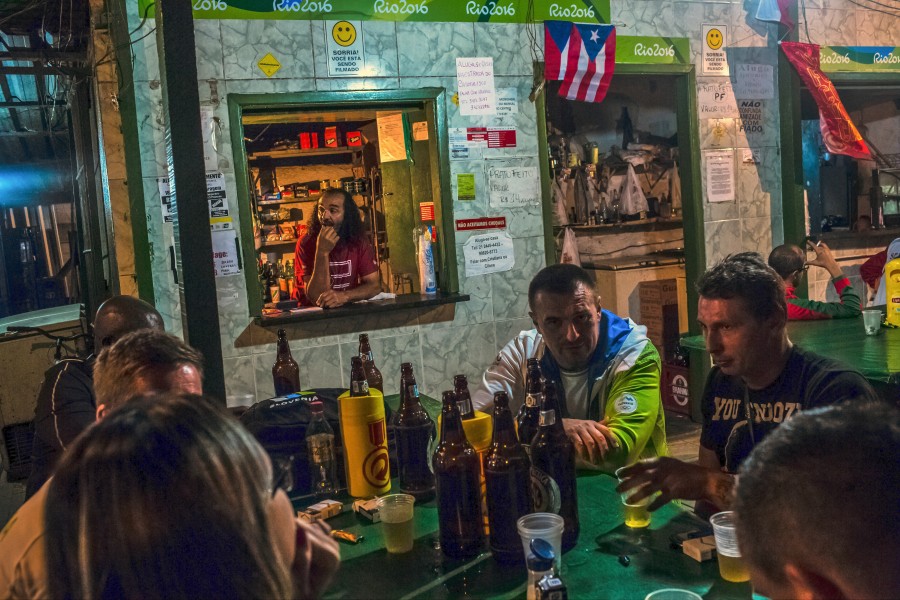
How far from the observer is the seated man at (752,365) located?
8.17ft

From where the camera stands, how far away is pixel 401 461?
2.52 meters

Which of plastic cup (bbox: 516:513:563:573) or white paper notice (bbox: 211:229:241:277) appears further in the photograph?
white paper notice (bbox: 211:229:241:277)

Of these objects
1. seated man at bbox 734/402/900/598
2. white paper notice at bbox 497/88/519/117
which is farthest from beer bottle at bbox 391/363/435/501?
white paper notice at bbox 497/88/519/117

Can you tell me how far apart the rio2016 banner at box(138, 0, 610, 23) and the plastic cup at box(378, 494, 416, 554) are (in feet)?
12.6

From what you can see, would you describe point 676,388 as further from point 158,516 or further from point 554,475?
point 158,516

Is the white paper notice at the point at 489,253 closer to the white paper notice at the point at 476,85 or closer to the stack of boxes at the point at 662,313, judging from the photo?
the white paper notice at the point at 476,85

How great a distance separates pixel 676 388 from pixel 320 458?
188 inches

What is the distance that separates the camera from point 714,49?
6.27 meters

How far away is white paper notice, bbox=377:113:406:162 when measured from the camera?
589 centimetres

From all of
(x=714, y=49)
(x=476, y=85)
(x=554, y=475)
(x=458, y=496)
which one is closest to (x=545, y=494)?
(x=554, y=475)

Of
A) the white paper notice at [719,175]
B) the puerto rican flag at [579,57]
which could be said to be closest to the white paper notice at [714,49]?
the white paper notice at [719,175]

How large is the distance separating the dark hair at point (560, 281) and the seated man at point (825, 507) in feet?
6.31

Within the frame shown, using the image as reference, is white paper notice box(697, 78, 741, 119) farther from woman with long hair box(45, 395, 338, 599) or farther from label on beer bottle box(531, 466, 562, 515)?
woman with long hair box(45, 395, 338, 599)

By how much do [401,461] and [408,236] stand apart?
4507 millimetres
